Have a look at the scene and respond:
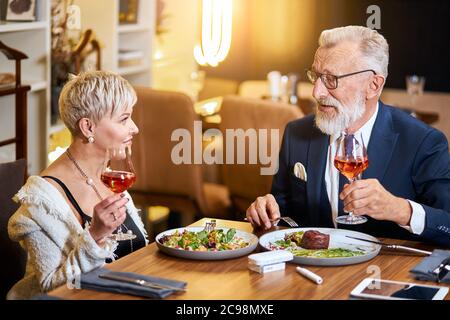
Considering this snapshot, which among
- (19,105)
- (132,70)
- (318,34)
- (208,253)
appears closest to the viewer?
(208,253)

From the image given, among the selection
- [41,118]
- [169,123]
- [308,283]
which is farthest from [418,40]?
[308,283]

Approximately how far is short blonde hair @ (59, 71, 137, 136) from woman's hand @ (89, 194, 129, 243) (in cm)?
39

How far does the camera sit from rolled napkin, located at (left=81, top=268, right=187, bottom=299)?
6.21 ft

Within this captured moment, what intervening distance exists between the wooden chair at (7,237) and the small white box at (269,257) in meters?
0.89

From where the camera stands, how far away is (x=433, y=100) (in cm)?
537

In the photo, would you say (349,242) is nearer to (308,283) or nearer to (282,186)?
(308,283)

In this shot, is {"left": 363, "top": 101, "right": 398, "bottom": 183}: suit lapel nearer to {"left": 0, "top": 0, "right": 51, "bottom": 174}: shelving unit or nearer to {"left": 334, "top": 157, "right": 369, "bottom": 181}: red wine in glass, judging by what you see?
{"left": 334, "top": 157, "right": 369, "bottom": 181}: red wine in glass

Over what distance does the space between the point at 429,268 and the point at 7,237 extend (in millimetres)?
1276

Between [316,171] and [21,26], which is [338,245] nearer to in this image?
[316,171]

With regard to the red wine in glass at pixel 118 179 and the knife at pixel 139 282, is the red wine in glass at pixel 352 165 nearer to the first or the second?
the red wine in glass at pixel 118 179

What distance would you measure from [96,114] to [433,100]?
3393mm

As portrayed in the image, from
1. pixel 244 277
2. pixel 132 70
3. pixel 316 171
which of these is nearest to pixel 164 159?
pixel 132 70

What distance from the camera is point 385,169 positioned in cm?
271

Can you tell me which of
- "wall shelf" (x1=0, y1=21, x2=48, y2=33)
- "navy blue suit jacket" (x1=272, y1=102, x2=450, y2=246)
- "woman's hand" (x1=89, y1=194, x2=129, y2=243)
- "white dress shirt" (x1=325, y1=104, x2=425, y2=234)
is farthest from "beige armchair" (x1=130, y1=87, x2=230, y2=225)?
"woman's hand" (x1=89, y1=194, x2=129, y2=243)
